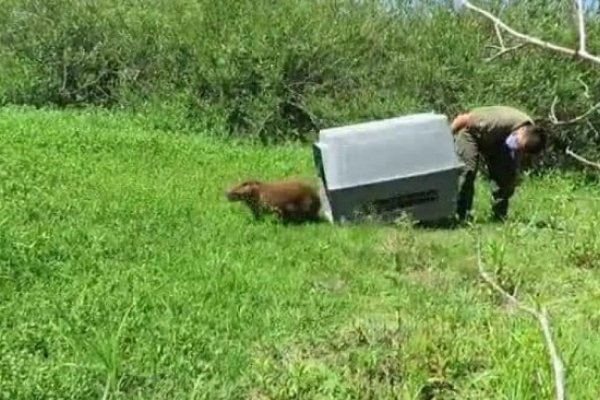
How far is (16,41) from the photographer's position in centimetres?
1493

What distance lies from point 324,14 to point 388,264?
7910 mm

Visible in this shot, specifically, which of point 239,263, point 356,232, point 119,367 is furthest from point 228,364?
point 356,232

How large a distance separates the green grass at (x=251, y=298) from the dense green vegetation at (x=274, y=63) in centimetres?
443

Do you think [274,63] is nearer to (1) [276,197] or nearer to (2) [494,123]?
(2) [494,123]

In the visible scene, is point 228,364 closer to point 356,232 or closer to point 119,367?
point 119,367

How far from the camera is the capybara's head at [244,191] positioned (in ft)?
26.7

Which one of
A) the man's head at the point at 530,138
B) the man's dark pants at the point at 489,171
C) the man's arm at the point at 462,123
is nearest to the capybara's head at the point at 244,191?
the man's dark pants at the point at 489,171

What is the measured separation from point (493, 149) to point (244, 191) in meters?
2.17

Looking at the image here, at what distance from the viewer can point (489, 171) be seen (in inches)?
359

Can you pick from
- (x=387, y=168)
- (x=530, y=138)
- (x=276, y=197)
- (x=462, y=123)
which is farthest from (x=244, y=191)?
(x=530, y=138)

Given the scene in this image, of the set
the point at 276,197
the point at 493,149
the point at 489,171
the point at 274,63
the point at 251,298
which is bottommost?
the point at 274,63

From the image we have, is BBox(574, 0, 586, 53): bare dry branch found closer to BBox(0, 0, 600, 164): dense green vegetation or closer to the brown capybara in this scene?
the brown capybara

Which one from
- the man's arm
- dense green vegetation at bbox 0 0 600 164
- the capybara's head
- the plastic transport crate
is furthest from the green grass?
dense green vegetation at bbox 0 0 600 164

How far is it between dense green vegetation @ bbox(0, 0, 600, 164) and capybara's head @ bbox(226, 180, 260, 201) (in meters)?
5.58
